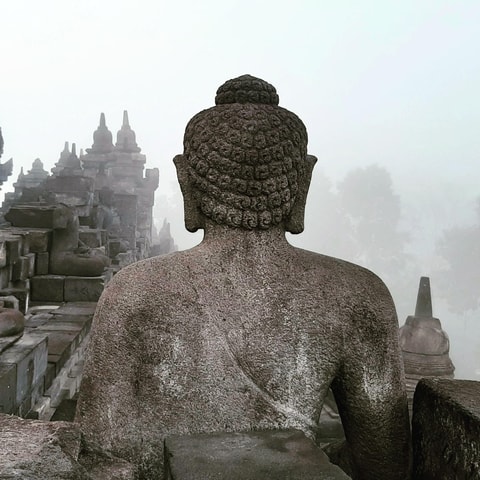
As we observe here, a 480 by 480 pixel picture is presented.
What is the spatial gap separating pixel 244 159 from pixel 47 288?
8.67 metres

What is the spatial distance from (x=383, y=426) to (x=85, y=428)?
0.84 meters

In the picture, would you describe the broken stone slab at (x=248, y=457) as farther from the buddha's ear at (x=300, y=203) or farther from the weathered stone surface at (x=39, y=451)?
the buddha's ear at (x=300, y=203)

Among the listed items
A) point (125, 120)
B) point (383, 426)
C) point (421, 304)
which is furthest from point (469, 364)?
point (383, 426)

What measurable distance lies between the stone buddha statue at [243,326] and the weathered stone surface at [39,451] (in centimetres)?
22

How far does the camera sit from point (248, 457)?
1.32 m

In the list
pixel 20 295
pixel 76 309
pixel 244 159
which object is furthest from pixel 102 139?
pixel 244 159

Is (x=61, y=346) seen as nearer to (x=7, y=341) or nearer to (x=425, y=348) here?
(x=7, y=341)

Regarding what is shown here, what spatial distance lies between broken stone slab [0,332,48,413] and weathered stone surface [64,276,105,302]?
401 cm

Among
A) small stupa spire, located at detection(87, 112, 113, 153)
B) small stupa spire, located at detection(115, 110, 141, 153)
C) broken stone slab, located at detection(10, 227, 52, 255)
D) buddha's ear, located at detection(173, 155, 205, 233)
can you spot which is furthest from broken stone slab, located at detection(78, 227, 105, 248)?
small stupa spire, located at detection(115, 110, 141, 153)

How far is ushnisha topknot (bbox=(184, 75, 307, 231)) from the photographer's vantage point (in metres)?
1.62

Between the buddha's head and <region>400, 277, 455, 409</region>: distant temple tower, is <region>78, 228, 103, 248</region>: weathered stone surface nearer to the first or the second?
<region>400, 277, 455, 409</region>: distant temple tower

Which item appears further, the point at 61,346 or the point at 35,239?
the point at 35,239

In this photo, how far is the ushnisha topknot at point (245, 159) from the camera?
5.31 ft

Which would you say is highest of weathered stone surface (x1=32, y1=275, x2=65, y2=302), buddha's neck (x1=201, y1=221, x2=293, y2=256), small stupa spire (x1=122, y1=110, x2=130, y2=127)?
small stupa spire (x1=122, y1=110, x2=130, y2=127)
